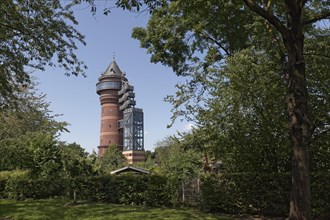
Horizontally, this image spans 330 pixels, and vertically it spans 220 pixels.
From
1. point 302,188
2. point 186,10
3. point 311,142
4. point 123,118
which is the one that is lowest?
point 302,188

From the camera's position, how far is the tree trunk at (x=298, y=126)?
24.4 ft

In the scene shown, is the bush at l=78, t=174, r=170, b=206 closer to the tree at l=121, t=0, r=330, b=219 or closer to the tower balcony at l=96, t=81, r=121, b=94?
the tree at l=121, t=0, r=330, b=219

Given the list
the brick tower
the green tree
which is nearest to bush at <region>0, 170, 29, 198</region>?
the green tree

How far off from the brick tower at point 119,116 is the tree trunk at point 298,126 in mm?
100151

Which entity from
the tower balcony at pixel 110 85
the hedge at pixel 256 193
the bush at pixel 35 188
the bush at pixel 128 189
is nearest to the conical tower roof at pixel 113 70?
the tower balcony at pixel 110 85

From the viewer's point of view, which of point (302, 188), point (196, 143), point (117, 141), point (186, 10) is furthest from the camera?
point (117, 141)

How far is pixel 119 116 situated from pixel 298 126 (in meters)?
104

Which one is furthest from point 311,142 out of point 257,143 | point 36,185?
point 36,185

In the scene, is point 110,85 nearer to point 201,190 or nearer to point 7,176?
point 7,176

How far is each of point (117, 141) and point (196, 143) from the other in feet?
307

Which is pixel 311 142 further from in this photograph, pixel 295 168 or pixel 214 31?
pixel 214 31

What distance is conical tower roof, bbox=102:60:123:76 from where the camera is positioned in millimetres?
110787

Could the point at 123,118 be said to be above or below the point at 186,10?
above

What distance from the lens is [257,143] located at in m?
13.6
